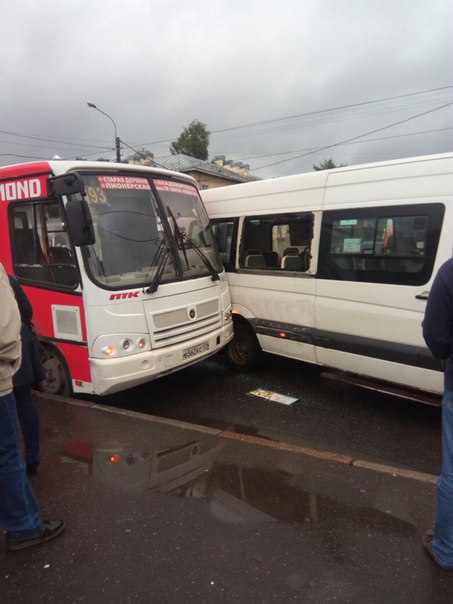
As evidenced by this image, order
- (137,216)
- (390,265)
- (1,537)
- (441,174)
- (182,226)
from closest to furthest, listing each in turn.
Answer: (1,537) → (441,174) → (390,265) → (137,216) → (182,226)

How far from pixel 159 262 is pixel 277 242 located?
5.28 ft

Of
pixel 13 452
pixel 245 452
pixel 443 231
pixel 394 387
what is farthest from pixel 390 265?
pixel 13 452

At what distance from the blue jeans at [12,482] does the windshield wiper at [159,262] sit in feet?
6.99

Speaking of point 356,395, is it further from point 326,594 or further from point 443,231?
point 326,594

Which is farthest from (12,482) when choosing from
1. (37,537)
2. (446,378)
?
(446,378)

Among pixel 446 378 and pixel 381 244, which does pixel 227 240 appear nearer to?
pixel 381 244

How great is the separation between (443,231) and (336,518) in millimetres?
2619

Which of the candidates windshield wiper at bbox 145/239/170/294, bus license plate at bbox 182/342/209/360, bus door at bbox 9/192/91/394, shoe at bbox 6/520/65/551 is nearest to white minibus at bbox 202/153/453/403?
bus license plate at bbox 182/342/209/360

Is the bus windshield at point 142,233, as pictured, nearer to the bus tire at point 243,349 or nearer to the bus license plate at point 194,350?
the bus license plate at point 194,350

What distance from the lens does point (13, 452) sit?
7.84ft

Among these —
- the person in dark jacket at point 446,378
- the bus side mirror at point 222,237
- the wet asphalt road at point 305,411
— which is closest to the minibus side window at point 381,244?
the wet asphalt road at point 305,411

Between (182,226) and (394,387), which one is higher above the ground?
(182,226)

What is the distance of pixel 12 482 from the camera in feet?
7.80

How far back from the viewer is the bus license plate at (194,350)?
4677 millimetres
